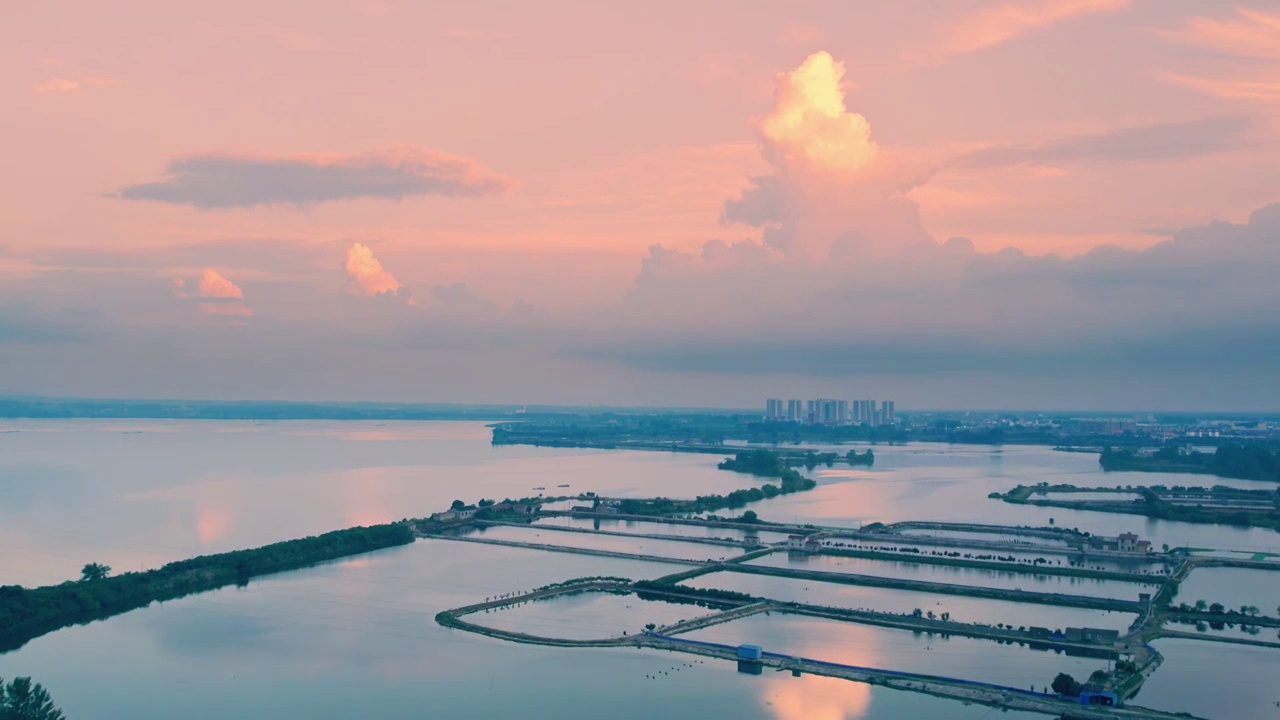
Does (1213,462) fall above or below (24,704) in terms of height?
above

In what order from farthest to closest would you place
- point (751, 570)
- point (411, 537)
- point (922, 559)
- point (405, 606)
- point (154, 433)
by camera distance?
point (154, 433) < point (411, 537) < point (922, 559) < point (751, 570) < point (405, 606)

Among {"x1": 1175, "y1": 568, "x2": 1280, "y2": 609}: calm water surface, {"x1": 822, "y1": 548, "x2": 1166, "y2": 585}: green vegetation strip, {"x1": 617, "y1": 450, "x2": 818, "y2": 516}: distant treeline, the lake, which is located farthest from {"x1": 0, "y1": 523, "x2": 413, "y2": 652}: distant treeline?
{"x1": 1175, "y1": 568, "x2": 1280, "y2": 609}: calm water surface

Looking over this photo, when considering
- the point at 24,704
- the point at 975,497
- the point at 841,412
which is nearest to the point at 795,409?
the point at 841,412

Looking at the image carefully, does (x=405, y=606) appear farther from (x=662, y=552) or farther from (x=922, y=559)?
(x=922, y=559)

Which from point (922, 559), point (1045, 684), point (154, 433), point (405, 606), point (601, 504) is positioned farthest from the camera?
point (154, 433)

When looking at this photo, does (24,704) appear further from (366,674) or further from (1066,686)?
(1066,686)

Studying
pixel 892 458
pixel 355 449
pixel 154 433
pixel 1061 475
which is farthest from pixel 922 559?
pixel 154 433
